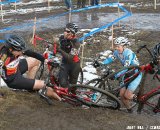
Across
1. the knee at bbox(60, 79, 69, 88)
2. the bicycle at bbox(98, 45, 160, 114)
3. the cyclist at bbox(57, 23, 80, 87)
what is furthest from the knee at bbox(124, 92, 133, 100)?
the knee at bbox(60, 79, 69, 88)

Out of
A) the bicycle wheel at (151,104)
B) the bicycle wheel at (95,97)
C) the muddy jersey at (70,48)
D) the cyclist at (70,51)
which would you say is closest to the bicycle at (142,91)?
the bicycle wheel at (151,104)

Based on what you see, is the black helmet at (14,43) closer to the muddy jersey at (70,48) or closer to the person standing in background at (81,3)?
the muddy jersey at (70,48)

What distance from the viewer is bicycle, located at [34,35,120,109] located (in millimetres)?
6273

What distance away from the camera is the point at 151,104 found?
6.86m

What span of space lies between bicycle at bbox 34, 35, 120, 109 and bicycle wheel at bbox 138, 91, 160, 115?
0.69 m

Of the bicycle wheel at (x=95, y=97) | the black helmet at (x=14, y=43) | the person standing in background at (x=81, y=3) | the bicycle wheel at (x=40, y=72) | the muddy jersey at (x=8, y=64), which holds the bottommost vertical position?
the bicycle wheel at (x=95, y=97)

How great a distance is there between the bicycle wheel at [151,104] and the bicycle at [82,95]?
686 millimetres

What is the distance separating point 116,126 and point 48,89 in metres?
1.70

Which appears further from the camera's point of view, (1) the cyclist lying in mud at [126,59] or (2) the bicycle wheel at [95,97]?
(1) the cyclist lying in mud at [126,59]

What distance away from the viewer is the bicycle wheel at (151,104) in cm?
666

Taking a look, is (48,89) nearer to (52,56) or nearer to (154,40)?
(52,56)

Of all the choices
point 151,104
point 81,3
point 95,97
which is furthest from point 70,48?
point 81,3

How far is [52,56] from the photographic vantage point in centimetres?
675

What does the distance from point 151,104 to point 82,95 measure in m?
1.74
